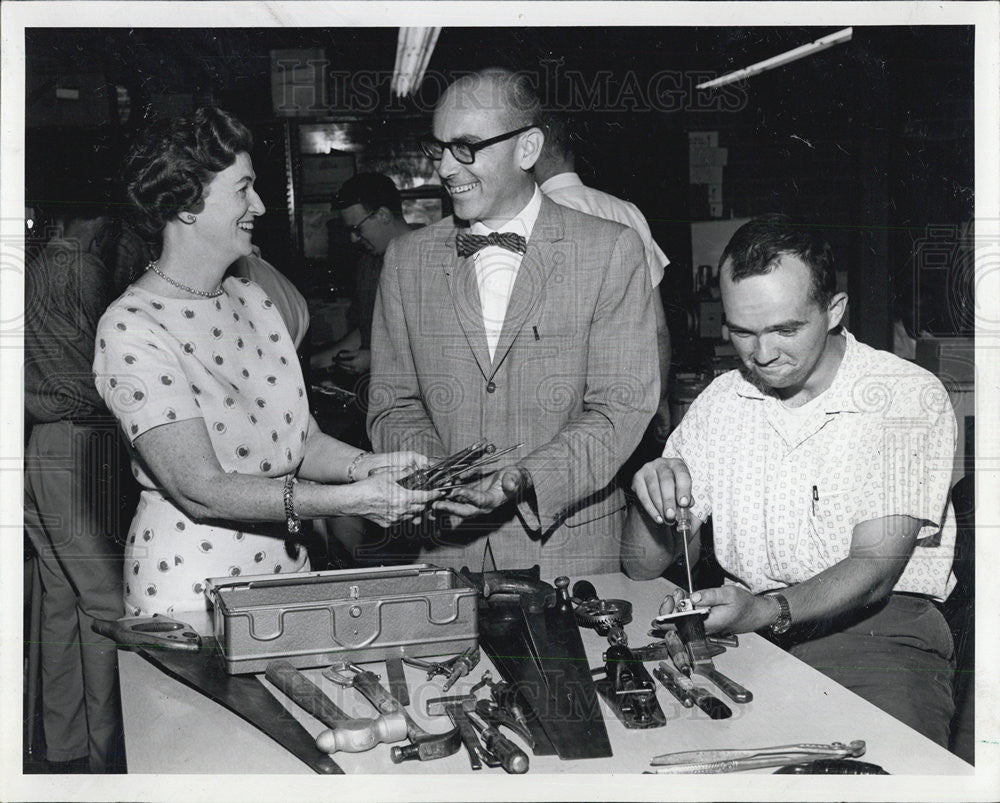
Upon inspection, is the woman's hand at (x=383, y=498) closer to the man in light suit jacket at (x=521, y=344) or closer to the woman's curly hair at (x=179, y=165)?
the man in light suit jacket at (x=521, y=344)

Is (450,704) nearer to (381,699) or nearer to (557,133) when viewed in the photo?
(381,699)

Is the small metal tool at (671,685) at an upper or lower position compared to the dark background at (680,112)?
lower

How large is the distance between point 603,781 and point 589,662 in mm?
312

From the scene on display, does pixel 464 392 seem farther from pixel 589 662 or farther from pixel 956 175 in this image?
pixel 956 175

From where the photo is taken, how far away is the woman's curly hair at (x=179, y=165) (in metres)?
2.38

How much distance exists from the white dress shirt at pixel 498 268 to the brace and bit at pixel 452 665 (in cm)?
99

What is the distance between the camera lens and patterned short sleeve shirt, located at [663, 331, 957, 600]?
2.43 m

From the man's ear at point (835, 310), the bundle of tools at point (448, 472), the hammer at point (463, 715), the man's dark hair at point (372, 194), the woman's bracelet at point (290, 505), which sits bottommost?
the hammer at point (463, 715)

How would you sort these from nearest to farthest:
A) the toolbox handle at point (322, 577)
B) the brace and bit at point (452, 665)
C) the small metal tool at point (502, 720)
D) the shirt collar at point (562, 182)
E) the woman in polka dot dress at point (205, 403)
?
1. the small metal tool at point (502, 720)
2. the brace and bit at point (452, 665)
3. the toolbox handle at point (322, 577)
4. the woman in polka dot dress at point (205, 403)
5. the shirt collar at point (562, 182)

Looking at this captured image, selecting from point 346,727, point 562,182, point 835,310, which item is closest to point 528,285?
point 562,182

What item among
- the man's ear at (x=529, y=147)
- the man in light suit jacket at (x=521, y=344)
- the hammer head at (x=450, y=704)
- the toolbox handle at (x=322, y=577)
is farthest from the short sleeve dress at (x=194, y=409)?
the man's ear at (x=529, y=147)

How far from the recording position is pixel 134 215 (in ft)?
7.98

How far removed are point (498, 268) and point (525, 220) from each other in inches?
6.3

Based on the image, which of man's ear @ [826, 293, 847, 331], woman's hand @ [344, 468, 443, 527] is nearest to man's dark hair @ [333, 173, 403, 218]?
woman's hand @ [344, 468, 443, 527]
